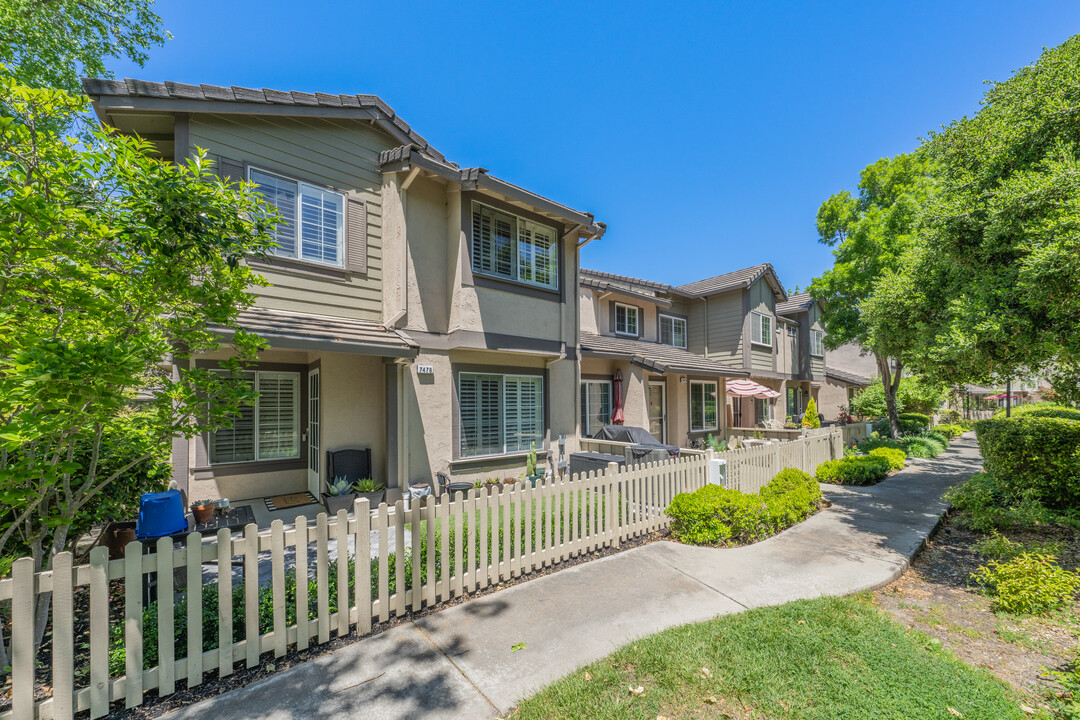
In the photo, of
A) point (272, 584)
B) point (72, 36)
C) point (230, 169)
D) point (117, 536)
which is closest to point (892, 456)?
point (272, 584)

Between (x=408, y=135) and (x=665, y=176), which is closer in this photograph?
(x=408, y=135)

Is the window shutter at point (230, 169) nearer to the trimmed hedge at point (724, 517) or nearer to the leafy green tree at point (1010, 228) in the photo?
the trimmed hedge at point (724, 517)

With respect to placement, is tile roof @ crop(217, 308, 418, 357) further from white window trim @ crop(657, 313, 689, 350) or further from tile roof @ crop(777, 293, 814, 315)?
tile roof @ crop(777, 293, 814, 315)

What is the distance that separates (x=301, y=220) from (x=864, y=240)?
65.7 feet

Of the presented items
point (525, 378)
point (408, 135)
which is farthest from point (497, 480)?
point (408, 135)

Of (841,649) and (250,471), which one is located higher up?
(250,471)

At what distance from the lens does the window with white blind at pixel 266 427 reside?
8.11m

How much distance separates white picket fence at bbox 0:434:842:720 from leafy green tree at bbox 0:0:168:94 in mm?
10436

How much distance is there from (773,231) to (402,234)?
20831 mm

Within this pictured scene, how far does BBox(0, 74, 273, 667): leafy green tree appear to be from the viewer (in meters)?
2.70

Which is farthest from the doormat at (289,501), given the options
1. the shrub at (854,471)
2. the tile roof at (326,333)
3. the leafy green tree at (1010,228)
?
the shrub at (854,471)

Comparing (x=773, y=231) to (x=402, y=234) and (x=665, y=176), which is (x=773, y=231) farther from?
(x=402, y=234)

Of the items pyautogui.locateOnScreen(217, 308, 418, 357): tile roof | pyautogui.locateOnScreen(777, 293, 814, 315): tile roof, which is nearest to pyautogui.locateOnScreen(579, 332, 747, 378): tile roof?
pyautogui.locateOnScreen(217, 308, 418, 357): tile roof

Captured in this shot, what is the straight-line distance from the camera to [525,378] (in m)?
10.7
